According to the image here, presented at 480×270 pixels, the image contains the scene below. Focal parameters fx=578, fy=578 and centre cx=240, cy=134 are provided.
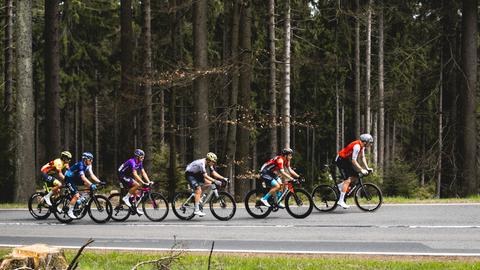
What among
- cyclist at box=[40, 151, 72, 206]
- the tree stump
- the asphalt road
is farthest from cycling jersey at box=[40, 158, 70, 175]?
the tree stump

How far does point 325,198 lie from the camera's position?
15500 mm

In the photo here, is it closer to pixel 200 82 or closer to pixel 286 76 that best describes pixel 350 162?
pixel 286 76

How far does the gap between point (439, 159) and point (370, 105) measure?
20.5 feet

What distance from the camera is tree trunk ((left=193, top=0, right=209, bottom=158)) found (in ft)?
64.8

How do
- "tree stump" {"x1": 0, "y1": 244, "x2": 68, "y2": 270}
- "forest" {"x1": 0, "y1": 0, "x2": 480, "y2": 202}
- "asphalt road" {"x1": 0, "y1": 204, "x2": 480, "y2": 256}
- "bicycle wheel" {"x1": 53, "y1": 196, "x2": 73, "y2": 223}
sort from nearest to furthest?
1. "tree stump" {"x1": 0, "y1": 244, "x2": 68, "y2": 270}
2. "asphalt road" {"x1": 0, "y1": 204, "x2": 480, "y2": 256}
3. "bicycle wheel" {"x1": 53, "y1": 196, "x2": 73, "y2": 223}
4. "forest" {"x1": 0, "y1": 0, "x2": 480, "y2": 202}

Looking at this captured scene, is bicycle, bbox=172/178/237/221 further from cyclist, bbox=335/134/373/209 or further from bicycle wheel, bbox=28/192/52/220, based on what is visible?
bicycle wheel, bbox=28/192/52/220

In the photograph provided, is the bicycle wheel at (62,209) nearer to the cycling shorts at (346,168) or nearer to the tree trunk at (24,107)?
the tree trunk at (24,107)

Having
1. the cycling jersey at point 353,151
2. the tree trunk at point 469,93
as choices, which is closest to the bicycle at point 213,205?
the cycling jersey at point 353,151

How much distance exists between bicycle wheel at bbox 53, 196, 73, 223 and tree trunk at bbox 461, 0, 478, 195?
1396cm

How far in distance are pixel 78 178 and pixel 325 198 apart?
6.63m

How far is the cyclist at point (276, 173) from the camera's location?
48.9 feet

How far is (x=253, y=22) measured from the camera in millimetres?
26188

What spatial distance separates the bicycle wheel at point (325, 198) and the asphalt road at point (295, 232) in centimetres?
32

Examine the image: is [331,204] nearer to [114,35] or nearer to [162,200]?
[162,200]
